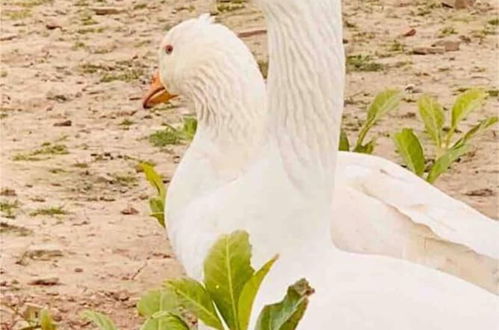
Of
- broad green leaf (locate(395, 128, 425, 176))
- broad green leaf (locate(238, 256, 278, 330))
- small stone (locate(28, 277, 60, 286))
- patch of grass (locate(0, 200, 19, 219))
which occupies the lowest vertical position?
patch of grass (locate(0, 200, 19, 219))

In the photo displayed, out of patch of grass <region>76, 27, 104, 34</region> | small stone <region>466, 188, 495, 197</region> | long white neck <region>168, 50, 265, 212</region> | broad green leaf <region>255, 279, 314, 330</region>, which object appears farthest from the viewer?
patch of grass <region>76, 27, 104, 34</region>

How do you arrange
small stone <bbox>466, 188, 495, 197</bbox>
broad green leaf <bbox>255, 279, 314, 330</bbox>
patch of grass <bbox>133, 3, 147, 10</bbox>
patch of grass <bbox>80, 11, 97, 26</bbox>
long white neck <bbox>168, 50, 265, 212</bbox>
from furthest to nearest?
patch of grass <bbox>133, 3, 147, 10</bbox> < patch of grass <bbox>80, 11, 97, 26</bbox> < small stone <bbox>466, 188, 495, 197</bbox> < long white neck <bbox>168, 50, 265, 212</bbox> < broad green leaf <bbox>255, 279, 314, 330</bbox>

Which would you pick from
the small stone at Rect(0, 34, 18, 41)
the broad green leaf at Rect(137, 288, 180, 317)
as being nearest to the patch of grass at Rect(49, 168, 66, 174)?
the small stone at Rect(0, 34, 18, 41)

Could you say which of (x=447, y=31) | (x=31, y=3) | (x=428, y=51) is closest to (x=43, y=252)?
(x=428, y=51)

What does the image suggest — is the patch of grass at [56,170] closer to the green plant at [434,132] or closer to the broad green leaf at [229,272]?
the green plant at [434,132]

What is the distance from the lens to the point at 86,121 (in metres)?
7.40

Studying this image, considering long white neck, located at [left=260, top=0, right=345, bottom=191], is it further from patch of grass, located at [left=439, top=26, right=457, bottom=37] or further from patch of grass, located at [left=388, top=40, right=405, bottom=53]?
patch of grass, located at [left=439, top=26, right=457, bottom=37]

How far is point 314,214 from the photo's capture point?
3.42 meters

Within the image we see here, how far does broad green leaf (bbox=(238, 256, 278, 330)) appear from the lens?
268cm

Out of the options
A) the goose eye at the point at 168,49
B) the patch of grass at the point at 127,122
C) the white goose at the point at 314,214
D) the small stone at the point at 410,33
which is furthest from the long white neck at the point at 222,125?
the small stone at the point at 410,33

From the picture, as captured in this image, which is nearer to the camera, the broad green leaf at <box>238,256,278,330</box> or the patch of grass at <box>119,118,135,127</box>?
the broad green leaf at <box>238,256,278,330</box>

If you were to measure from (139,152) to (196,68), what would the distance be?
2.20m

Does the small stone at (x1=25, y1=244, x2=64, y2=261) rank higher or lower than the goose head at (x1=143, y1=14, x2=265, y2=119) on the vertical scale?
lower

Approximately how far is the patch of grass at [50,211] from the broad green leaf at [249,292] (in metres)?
3.40
